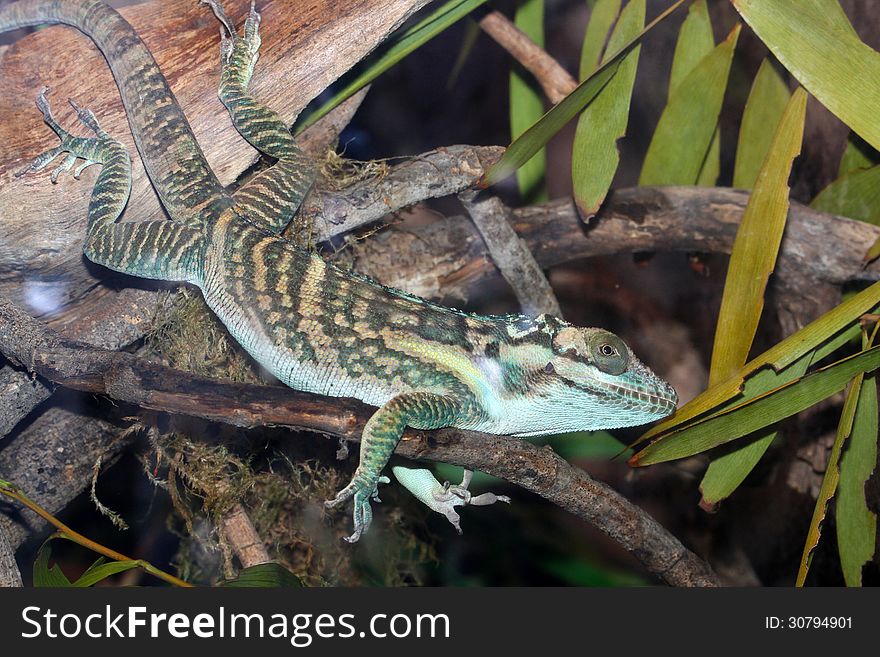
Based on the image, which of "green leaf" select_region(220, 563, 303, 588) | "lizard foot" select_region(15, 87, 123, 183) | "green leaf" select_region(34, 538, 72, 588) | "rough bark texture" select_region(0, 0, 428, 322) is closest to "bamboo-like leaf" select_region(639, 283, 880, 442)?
"green leaf" select_region(220, 563, 303, 588)

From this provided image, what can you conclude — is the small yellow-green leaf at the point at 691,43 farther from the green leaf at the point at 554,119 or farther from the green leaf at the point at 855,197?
the green leaf at the point at 855,197

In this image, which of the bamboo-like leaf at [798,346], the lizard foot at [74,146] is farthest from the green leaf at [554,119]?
the lizard foot at [74,146]

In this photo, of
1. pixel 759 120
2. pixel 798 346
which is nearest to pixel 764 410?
pixel 798 346

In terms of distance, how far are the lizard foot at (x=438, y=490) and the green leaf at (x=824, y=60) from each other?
4.09 ft

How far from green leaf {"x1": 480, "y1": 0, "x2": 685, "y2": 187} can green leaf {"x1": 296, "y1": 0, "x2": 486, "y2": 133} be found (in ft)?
1.43

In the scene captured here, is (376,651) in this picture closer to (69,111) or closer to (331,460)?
(331,460)

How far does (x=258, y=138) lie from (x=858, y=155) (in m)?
1.86

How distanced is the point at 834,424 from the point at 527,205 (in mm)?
1298

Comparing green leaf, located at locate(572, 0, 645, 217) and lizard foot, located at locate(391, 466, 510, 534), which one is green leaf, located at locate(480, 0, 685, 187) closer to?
green leaf, located at locate(572, 0, 645, 217)

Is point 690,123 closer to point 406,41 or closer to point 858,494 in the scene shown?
point 406,41

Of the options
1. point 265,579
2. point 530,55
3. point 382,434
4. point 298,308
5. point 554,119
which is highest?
point 530,55

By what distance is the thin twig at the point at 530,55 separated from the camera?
2229 millimetres

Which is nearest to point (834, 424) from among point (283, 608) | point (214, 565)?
point (283, 608)

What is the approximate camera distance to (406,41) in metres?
1.86
